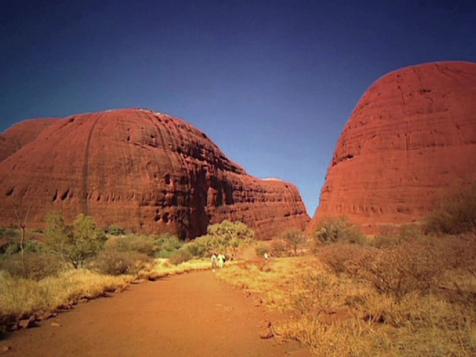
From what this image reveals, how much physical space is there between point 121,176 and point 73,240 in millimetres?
32187

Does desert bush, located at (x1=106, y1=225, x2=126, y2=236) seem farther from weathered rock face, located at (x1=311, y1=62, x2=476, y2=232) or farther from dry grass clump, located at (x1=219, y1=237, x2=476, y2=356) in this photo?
dry grass clump, located at (x1=219, y1=237, x2=476, y2=356)

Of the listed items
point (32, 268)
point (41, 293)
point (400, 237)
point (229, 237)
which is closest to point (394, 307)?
point (41, 293)

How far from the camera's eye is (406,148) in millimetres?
43312

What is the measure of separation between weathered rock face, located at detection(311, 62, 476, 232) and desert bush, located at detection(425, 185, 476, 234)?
20.8 meters

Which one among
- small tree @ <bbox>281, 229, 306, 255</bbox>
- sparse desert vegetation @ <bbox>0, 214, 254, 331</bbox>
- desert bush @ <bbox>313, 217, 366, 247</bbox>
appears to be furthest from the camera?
small tree @ <bbox>281, 229, 306, 255</bbox>

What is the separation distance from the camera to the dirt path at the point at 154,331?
544 cm

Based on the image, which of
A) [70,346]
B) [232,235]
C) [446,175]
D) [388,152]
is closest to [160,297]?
[70,346]

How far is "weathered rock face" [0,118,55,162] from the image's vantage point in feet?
257

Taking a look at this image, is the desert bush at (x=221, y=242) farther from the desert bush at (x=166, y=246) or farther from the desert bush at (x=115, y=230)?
the desert bush at (x=115, y=230)

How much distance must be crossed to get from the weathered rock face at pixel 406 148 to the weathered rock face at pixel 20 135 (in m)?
71.5

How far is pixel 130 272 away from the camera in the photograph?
17125 mm

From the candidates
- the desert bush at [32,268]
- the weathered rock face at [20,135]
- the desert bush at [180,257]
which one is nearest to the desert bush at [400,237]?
the desert bush at [32,268]

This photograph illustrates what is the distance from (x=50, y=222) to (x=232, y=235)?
24059 mm

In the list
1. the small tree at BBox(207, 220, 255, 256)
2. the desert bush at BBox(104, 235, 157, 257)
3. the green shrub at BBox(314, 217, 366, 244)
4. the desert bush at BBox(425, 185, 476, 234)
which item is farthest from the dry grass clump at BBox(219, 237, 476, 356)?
the small tree at BBox(207, 220, 255, 256)
